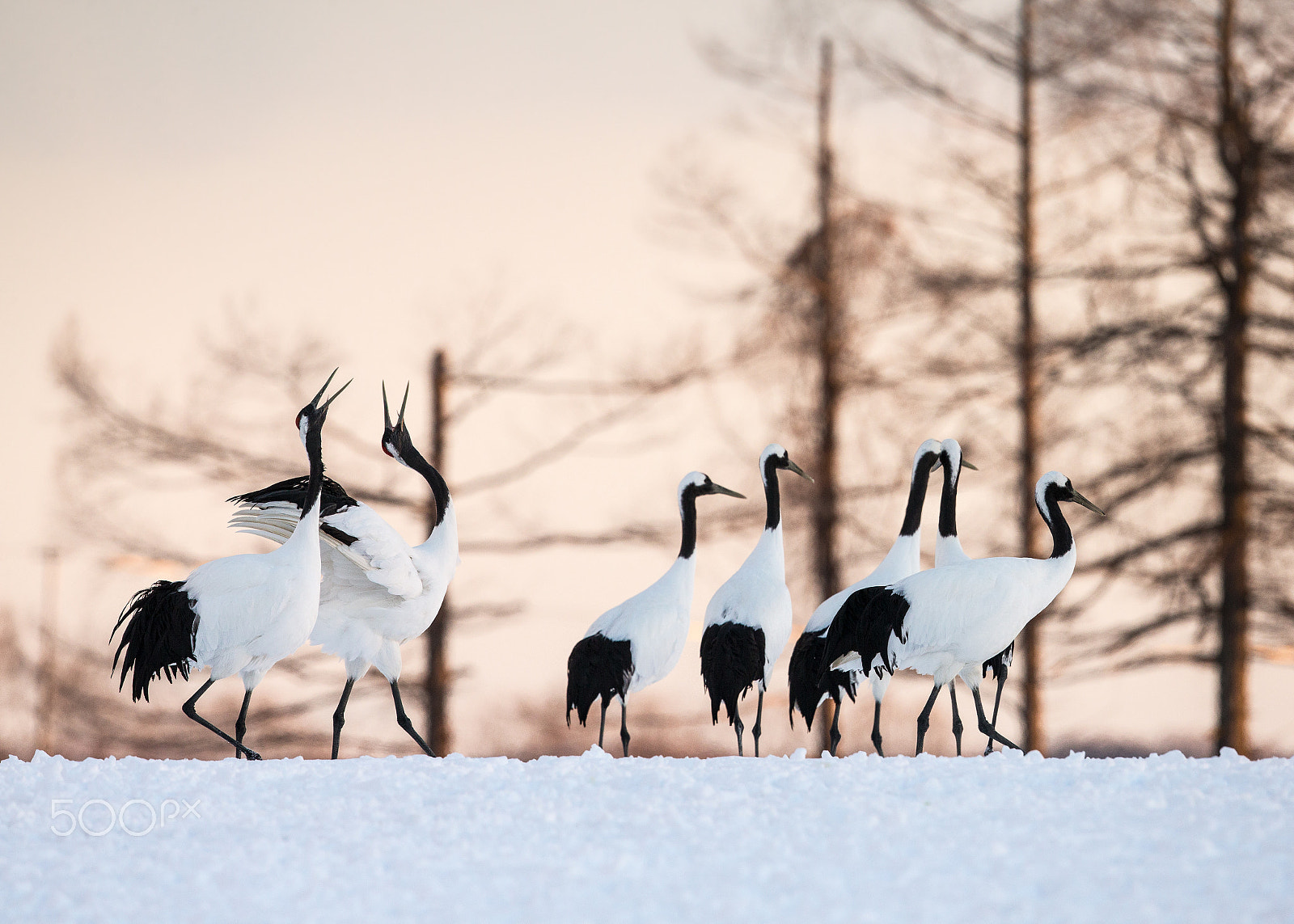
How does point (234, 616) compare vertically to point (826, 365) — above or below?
below

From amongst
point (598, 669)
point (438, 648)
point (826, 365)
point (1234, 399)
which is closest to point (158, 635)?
point (598, 669)

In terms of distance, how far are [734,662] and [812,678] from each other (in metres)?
0.55

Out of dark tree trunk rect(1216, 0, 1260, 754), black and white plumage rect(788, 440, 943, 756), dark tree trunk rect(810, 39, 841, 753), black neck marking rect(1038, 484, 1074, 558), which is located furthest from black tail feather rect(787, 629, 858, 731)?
dark tree trunk rect(1216, 0, 1260, 754)

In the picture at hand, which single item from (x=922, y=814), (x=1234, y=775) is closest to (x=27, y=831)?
→ (x=922, y=814)

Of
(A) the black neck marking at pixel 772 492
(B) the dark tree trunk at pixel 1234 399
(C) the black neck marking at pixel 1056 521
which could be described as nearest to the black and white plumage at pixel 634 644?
(A) the black neck marking at pixel 772 492

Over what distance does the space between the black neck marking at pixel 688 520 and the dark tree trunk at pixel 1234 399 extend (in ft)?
21.2

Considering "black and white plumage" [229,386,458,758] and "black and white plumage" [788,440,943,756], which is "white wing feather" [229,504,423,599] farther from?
"black and white plumage" [788,440,943,756]

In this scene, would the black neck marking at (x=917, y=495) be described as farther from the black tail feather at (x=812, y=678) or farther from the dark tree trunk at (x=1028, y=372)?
the dark tree trunk at (x=1028, y=372)

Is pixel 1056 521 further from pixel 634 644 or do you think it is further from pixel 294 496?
pixel 294 496

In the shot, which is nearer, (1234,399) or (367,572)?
(367,572)

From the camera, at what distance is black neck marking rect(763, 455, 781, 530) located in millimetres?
9602

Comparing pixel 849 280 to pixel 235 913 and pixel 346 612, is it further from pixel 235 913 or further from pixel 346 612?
pixel 235 913

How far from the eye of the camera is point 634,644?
29.5 feet

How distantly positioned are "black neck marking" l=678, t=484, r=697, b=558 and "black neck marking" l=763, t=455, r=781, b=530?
53cm
